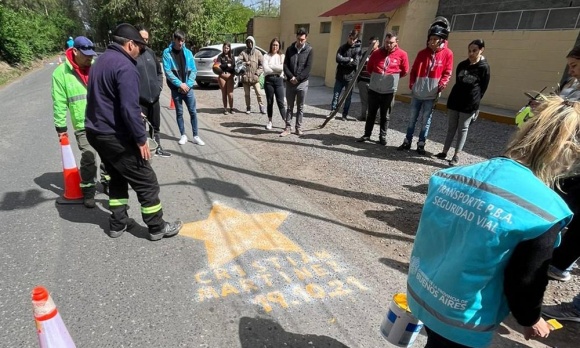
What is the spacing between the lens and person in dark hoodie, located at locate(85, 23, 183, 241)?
9.29ft

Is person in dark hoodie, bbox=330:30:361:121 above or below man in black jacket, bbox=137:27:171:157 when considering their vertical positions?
above

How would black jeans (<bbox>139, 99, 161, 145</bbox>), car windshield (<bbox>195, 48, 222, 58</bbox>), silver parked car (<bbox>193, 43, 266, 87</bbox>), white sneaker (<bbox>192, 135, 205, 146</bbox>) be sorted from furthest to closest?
car windshield (<bbox>195, 48, 222, 58</bbox>), silver parked car (<bbox>193, 43, 266, 87</bbox>), white sneaker (<bbox>192, 135, 205, 146</bbox>), black jeans (<bbox>139, 99, 161, 145</bbox>)

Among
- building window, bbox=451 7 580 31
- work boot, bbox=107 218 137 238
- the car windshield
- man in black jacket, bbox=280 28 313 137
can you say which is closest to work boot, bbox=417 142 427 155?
man in black jacket, bbox=280 28 313 137

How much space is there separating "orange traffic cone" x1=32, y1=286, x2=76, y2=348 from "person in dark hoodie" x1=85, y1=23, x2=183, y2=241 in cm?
162

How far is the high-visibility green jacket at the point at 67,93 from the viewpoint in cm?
358

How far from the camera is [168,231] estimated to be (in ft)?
11.1

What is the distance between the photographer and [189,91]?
6031mm

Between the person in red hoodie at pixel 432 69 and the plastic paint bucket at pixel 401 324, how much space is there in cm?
464

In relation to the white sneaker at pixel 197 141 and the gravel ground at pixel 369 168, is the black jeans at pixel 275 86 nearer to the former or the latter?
the gravel ground at pixel 369 168

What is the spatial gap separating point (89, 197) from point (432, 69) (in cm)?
536

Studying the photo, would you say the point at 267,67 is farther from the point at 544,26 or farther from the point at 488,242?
the point at 544,26

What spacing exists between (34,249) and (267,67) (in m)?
5.24

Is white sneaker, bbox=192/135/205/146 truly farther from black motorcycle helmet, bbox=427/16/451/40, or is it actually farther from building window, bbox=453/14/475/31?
building window, bbox=453/14/475/31

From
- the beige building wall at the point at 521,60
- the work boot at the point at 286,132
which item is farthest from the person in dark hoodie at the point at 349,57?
the beige building wall at the point at 521,60
